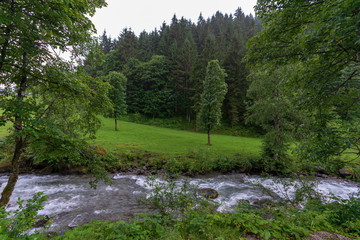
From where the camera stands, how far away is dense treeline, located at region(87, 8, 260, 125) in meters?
37.9

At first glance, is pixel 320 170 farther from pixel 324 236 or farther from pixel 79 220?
pixel 79 220

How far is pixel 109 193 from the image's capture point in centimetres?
941

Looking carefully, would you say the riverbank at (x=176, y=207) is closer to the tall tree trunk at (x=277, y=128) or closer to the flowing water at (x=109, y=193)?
the flowing water at (x=109, y=193)

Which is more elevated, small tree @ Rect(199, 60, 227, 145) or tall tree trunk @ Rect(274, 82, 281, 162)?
small tree @ Rect(199, 60, 227, 145)

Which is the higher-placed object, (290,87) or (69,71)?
(69,71)

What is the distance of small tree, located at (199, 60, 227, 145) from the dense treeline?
13278mm

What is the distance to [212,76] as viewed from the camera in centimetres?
2041

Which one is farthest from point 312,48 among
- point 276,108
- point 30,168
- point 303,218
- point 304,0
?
point 30,168

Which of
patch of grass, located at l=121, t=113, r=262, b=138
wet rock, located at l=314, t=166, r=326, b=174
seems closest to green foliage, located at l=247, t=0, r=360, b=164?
wet rock, located at l=314, t=166, r=326, b=174

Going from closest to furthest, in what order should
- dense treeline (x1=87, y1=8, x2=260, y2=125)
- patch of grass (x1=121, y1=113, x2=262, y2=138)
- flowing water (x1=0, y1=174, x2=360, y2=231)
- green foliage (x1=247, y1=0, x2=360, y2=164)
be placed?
1. green foliage (x1=247, y1=0, x2=360, y2=164)
2. flowing water (x1=0, y1=174, x2=360, y2=231)
3. patch of grass (x1=121, y1=113, x2=262, y2=138)
4. dense treeline (x1=87, y1=8, x2=260, y2=125)

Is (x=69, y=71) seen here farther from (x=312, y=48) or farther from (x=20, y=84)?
(x=312, y=48)

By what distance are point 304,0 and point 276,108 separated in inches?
349

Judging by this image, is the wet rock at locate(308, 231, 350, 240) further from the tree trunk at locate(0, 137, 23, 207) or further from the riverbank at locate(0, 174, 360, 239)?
the tree trunk at locate(0, 137, 23, 207)

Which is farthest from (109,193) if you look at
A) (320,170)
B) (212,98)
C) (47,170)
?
(320,170)
